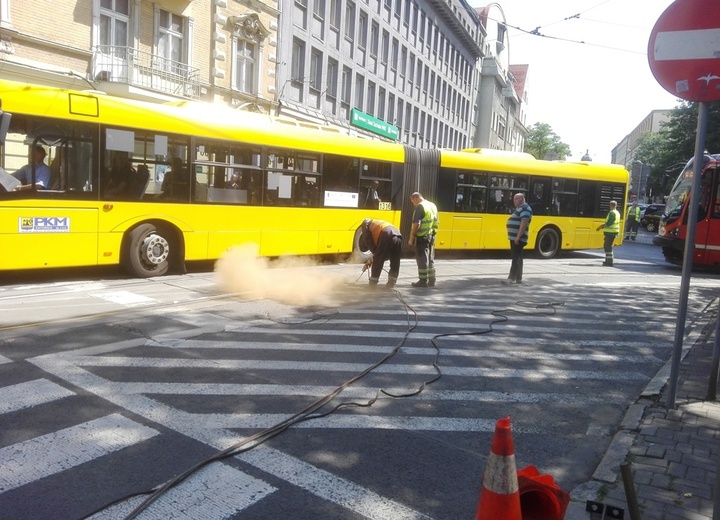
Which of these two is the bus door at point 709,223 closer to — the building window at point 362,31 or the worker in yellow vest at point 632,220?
the worker in yellow vest at point 632,220

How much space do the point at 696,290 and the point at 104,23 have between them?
1760cm

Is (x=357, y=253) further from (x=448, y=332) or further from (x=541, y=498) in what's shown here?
(x=541, y=498)

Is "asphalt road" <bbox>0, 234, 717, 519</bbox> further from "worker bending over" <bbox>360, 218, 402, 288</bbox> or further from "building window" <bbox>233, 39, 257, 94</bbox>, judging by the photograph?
"building window" <bbox>233, 39, 257, 94</bbox>

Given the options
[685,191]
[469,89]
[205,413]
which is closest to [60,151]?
[205,413]

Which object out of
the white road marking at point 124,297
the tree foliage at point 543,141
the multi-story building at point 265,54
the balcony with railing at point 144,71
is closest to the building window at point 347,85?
the multi-story building at point 265,54

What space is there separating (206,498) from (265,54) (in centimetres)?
2480

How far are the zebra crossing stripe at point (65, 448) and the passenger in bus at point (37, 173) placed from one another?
6386 millimetres

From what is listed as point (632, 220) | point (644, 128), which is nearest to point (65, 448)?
point (632, 220)

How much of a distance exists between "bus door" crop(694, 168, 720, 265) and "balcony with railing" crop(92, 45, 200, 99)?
52.8 ft

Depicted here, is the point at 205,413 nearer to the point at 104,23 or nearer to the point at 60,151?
the point at 60,151

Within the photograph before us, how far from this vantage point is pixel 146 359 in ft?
18.4

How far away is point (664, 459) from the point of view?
3.79m

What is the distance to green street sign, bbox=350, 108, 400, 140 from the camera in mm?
32125

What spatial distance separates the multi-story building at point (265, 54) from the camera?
57.2 feet
